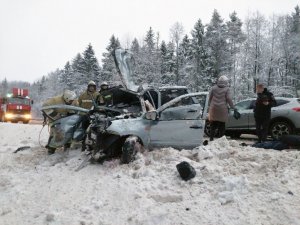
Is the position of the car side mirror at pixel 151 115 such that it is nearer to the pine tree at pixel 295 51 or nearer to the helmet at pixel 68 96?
the helmet at pixel 68 96

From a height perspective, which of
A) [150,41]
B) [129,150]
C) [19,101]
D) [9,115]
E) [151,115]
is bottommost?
[9,115]

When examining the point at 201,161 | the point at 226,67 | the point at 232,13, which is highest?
the point at 232,13

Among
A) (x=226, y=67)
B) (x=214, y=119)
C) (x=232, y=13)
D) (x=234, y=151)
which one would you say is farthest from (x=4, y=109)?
(x=232, y=13)

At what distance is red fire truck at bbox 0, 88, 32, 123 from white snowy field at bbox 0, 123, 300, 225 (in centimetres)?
1712

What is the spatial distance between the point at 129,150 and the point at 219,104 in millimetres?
2759

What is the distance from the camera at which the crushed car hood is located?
28.0 feet

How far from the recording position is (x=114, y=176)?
20.4ft

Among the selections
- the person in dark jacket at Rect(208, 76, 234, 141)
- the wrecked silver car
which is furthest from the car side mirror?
the person in dark jacket at Rect(208, 76, 234, 141)

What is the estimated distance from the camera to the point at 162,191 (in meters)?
5.50

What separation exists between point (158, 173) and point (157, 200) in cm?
79

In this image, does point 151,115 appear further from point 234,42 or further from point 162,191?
point 234,42

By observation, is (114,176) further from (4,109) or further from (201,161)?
(4,109)

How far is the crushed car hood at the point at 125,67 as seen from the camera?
8547 mm

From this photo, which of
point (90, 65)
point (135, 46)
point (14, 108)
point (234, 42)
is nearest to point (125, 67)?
point (14, 108)
